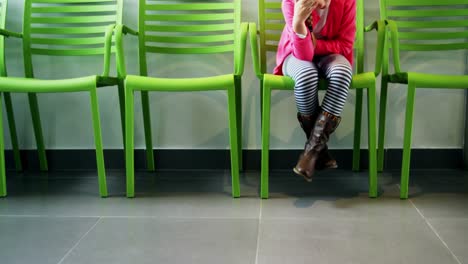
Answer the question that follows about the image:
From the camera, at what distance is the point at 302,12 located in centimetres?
147

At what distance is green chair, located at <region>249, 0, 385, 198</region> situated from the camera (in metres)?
1.56

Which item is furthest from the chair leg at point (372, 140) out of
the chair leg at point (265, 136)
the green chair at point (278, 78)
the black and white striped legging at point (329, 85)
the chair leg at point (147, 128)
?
the chair leg at point (147, 128)

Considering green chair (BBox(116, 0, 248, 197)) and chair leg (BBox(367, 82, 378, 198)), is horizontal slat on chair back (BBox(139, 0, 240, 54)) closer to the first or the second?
green chair (BBox(116, 0, 248, 197))

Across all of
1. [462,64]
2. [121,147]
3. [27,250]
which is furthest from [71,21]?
[462,64]

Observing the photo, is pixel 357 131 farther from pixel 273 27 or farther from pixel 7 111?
pixel 7 111

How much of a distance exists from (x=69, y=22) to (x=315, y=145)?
1204 millimetres

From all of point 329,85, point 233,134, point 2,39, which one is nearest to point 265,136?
point 233,134

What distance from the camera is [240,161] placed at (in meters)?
2.04

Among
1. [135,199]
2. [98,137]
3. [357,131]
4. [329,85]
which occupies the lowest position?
[135,199]

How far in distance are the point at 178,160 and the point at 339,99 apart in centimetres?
90

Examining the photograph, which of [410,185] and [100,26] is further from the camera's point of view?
[100,26]

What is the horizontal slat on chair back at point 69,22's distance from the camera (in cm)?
194

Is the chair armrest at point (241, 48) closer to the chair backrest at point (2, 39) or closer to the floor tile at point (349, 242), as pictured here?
the floor tile at point (349, 242)

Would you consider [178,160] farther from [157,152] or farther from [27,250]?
[27,250]
